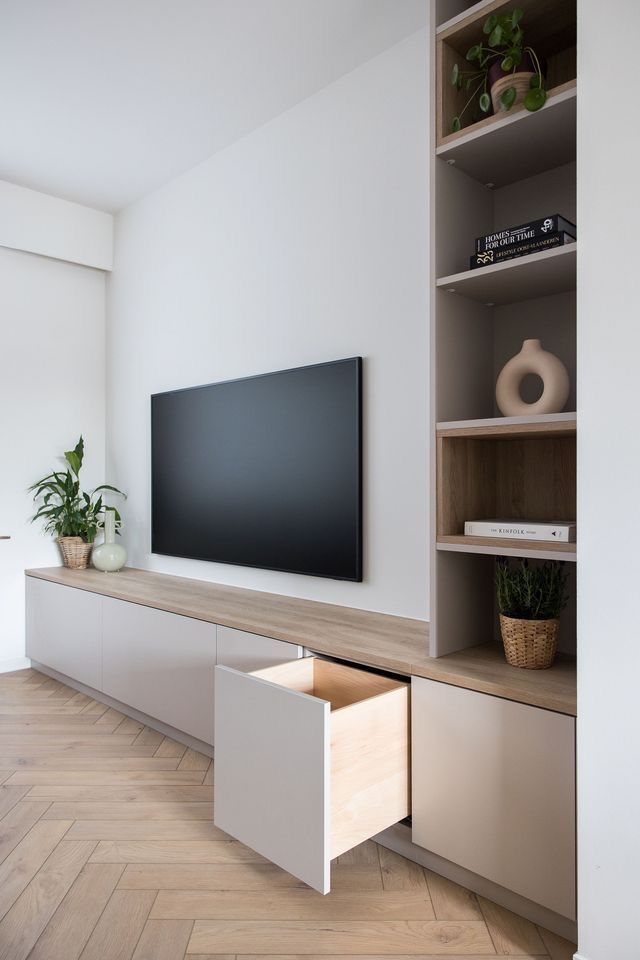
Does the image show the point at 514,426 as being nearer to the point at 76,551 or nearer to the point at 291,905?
the point at 291,905

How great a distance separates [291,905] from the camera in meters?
1.54

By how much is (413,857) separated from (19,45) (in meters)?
2.94

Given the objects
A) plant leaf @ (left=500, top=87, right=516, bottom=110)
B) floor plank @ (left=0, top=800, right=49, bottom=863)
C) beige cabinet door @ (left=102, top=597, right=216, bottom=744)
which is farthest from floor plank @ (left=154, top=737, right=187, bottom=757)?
plant leaf @ (left=500, top=87, right=516, bottom=110)

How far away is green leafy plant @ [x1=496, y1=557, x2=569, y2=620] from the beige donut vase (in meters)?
0.41

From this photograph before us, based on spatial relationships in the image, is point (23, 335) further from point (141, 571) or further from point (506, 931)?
point (506, 931)

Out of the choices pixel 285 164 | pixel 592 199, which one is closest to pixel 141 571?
pixel 285 164

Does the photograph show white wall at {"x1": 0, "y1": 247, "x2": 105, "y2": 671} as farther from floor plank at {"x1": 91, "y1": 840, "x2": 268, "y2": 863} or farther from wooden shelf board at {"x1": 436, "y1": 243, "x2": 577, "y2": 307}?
wooden shelf board at {"x1": 436, "y1": 243, "x2": 577, "y2": 307}

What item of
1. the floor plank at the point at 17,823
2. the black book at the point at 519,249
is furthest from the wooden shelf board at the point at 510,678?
the floor plank at the point at 17,823

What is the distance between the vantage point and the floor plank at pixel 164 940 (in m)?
1.37

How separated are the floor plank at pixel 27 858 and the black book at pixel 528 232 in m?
2.00

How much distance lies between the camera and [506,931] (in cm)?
144

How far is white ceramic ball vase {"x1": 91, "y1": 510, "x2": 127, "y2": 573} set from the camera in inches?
132

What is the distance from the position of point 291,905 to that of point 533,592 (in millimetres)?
956

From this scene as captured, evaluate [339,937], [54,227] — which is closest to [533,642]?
[339,937]
